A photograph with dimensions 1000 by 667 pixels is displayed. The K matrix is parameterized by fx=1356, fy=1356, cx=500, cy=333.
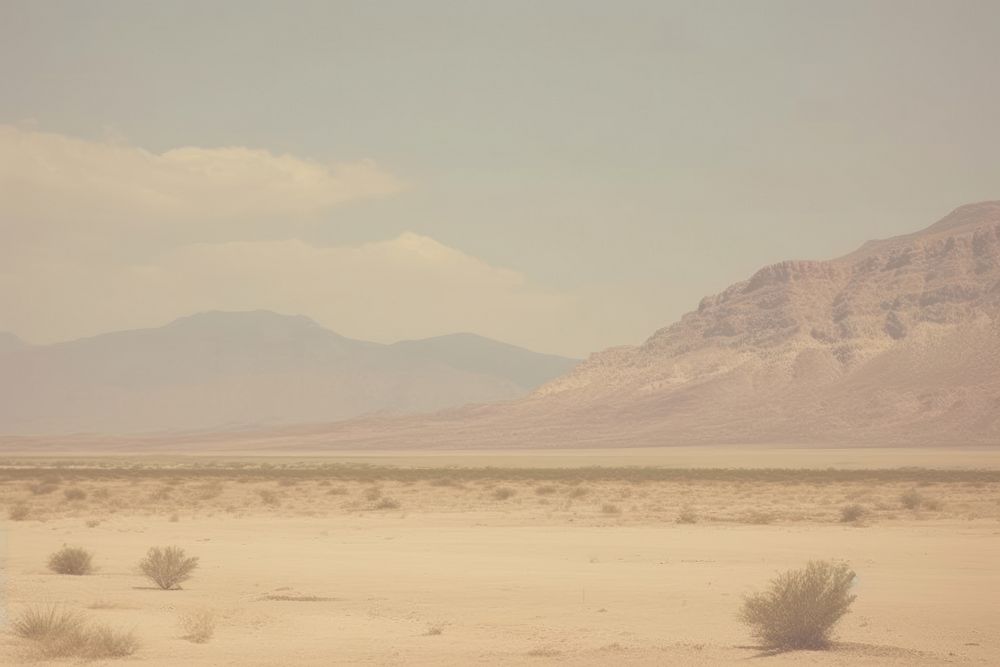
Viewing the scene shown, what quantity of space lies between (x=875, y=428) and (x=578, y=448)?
3008cm

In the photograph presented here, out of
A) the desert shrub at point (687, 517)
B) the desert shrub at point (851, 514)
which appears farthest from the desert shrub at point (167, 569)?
the desert shrub at point (851, 514)

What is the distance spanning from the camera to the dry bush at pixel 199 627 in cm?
1518

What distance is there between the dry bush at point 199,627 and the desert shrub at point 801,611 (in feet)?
19.7

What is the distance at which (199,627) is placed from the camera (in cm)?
1536

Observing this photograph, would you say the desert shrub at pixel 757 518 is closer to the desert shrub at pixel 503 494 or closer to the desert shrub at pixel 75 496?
the desert shrub at pixel 503 494

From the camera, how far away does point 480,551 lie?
87.2 feet

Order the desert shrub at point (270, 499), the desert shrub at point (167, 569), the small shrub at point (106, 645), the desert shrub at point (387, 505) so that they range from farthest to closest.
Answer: the desert shrub at point (270, 499) < the desert shrub at point (387, 505) < the desert shrub at point (167, 569) < the small shrub at point (106, 645)

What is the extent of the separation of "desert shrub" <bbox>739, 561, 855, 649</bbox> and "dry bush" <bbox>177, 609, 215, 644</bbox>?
602cm

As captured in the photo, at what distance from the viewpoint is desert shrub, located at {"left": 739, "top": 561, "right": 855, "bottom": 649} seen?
14.2m

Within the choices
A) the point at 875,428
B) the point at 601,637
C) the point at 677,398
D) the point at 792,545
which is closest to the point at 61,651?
the point at 601,637

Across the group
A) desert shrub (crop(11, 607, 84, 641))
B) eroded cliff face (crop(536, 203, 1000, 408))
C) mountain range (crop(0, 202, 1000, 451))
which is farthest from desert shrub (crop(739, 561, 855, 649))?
eroded cliff face (crop(536, 203, 1000, 408))

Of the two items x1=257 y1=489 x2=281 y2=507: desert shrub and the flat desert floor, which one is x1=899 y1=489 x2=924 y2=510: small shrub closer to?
the flat desert floor

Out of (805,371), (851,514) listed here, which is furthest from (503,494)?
(805,371)

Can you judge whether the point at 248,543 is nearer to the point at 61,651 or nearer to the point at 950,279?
the point at 61,651
